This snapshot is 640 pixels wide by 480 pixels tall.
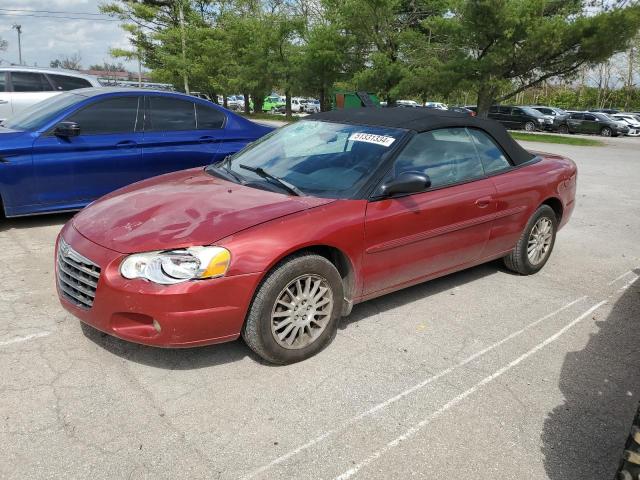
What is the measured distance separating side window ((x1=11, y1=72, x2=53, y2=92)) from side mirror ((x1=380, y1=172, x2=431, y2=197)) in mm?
9040

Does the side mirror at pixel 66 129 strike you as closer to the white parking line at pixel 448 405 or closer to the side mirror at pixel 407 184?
the side mirror at pixel 407 184

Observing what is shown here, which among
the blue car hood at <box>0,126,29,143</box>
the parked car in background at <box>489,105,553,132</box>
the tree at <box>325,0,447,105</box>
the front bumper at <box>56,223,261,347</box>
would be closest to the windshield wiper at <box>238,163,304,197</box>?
the front bumper at <box>56,223,261,347</box>

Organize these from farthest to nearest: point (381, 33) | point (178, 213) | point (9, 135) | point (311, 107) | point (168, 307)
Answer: point (311, 107) → point (381, 33) → point (9, 135) → point (178, 213) → point (168, 307)

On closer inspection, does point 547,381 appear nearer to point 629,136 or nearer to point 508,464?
point 508,464

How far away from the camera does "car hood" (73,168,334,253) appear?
2.91 metres

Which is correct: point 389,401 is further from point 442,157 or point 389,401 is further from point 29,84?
point 29,84

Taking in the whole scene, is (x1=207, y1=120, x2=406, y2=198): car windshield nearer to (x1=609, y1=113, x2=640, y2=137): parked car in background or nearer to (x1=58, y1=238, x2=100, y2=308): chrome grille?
(x1=58, y1=238, x2=100, y2=308): chrome grille

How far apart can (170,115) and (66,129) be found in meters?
1.27

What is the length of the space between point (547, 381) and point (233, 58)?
3404 centimetres

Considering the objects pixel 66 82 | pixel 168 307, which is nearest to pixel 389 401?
pixel 168 307

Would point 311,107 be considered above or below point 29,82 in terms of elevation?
above

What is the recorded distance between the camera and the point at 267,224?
9.92ft

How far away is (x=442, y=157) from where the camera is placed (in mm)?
4066

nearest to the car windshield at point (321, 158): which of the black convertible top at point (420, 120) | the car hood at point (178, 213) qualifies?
the black convertible top at point (420, 120)
